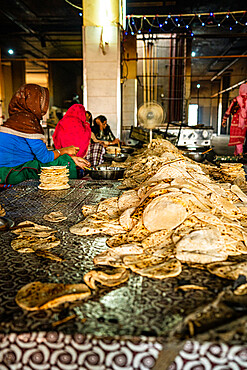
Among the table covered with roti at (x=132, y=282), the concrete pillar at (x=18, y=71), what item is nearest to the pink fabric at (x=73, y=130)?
the table covered with roti at (x=132, y=282)

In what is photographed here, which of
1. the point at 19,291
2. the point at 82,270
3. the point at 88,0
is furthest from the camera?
the point at 88,0

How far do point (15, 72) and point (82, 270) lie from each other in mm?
16611

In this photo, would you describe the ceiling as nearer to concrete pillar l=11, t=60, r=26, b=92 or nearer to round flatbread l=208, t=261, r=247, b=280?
concrete pillar l=11, t=60, r=26, b=92

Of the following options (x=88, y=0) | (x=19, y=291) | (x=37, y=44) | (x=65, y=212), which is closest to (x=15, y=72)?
(x=37, y=44)

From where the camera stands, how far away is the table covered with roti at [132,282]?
812 millimetres

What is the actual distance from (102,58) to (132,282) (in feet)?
20.6

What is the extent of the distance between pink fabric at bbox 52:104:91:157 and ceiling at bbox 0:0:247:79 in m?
2.75

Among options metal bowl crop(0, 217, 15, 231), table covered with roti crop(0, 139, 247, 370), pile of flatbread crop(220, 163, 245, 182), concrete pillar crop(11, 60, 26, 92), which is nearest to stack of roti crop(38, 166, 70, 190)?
table covered with roti crop(0, 139, 247, 370)

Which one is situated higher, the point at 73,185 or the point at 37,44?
the point at 37,44

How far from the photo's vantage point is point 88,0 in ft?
20.8

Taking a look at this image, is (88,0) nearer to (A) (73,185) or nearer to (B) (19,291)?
(A) (73,185)

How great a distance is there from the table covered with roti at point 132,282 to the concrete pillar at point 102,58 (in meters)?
5.01

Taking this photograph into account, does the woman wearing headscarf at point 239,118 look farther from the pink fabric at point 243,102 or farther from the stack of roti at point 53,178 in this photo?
the stack of roti at point 53,178

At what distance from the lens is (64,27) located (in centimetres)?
1140
